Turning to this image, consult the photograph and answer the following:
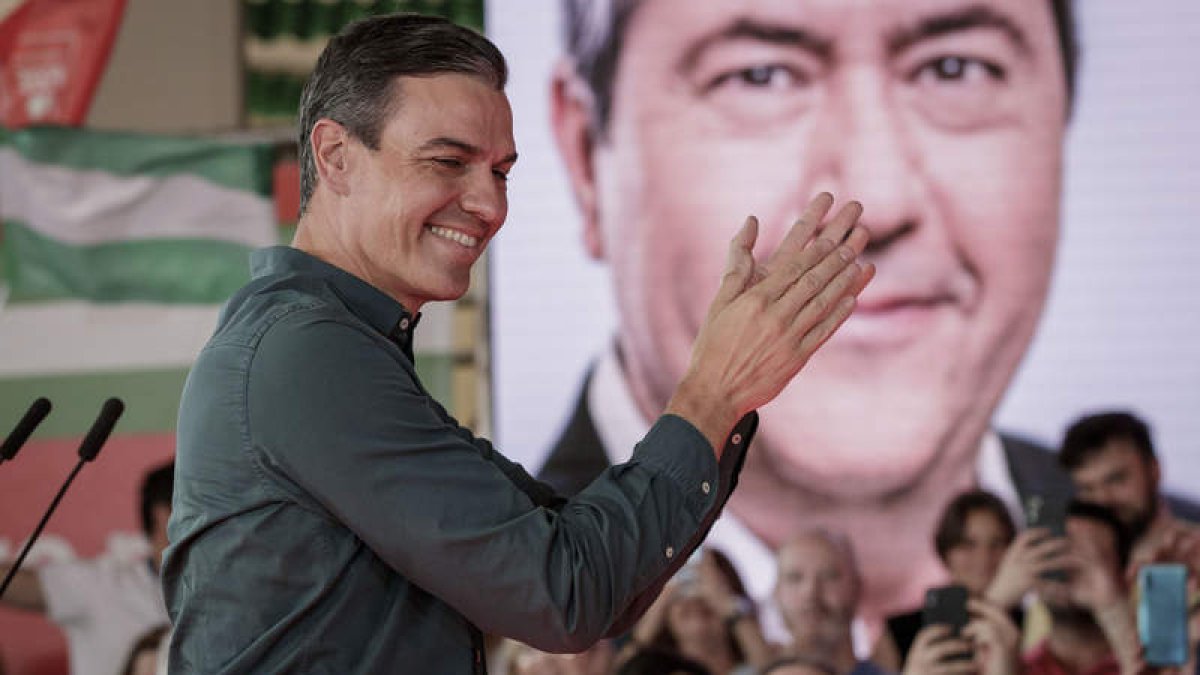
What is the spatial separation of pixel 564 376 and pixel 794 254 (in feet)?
12.2

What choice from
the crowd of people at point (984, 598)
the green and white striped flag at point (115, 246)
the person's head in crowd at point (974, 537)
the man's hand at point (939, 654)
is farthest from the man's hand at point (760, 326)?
the green and white striped flag at point (115, 246)

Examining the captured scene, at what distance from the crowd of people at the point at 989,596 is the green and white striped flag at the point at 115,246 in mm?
1662

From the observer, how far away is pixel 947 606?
15.2 feet

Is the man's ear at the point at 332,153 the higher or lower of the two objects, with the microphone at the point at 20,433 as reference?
higher

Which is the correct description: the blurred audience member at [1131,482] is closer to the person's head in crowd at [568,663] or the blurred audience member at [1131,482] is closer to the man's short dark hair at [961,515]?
the man's short dark hair at [961,515]

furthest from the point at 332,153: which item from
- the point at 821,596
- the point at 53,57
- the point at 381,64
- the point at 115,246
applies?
the point at 53,57

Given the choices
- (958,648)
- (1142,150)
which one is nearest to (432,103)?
(958,648)

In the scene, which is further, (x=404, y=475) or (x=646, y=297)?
(x=646, y=297)

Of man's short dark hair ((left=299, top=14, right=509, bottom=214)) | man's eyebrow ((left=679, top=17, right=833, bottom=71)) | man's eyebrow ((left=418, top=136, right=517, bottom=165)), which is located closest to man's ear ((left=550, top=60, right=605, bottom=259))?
man's eyebrow ((left=679, top=17, right=833, bottom=71))

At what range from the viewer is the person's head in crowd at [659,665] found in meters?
4.38

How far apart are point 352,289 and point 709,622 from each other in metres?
3.51

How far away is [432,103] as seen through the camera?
1.42m

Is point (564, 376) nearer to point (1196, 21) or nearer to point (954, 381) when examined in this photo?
point (954, 381)

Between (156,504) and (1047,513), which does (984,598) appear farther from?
(156,504)
